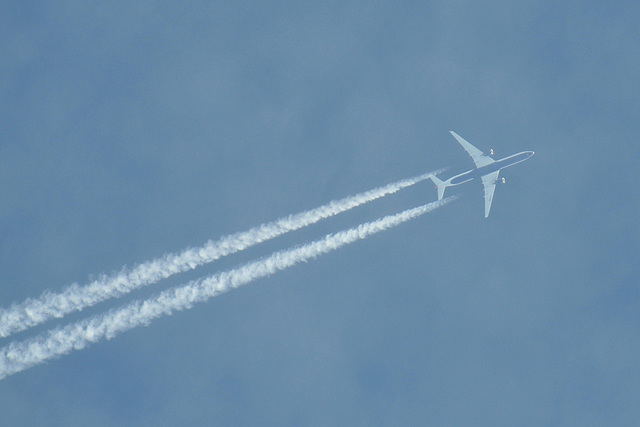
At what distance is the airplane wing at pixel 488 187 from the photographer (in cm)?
10650

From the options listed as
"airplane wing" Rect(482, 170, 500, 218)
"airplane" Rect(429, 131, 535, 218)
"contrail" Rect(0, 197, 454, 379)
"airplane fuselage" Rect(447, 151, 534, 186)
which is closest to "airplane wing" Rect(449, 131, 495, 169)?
"airplane" Rect(429, 131, 535, 218)

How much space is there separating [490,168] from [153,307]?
52795mm

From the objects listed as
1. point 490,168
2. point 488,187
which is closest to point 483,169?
point 490,168

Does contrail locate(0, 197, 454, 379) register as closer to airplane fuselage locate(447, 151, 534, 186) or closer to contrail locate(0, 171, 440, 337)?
contrail locate(0, 171, 440, 337)

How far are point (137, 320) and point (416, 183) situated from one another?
1781 inches

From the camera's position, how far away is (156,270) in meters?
100

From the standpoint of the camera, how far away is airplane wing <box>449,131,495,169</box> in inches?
4198

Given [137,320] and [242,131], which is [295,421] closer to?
[137,320]

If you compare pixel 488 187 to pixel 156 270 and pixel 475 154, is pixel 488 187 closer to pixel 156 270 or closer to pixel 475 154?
pixel 475 154

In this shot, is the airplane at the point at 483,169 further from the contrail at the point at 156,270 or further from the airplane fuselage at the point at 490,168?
the contrail at the point at 156,270

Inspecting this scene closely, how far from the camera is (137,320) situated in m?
98.7

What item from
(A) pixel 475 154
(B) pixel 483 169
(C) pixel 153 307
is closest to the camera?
(C) pixel 153 307

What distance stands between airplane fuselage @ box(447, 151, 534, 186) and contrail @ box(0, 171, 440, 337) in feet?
15.0

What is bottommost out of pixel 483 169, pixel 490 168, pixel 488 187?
pixel 488 187
